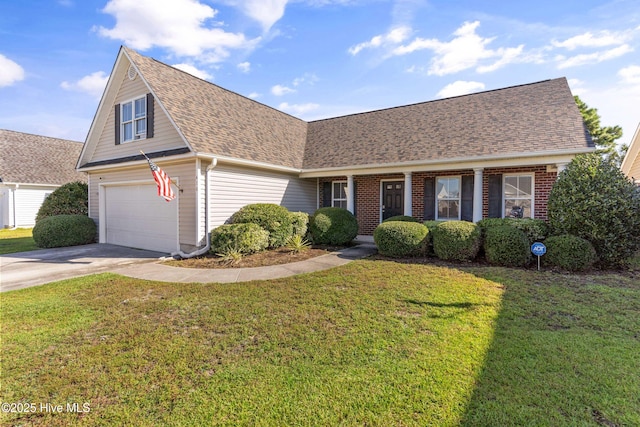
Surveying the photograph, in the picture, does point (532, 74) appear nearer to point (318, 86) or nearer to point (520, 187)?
point (520, 187)

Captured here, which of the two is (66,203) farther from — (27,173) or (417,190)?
(417,190)

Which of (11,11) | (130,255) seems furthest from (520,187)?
(11,11)

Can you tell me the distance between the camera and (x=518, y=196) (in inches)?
403

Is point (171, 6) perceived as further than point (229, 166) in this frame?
No

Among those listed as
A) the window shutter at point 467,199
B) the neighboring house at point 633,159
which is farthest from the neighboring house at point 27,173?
the neighboring house at point 633,159

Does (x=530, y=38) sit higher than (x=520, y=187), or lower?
higher

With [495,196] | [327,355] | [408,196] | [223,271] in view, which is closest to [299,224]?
[223,271]

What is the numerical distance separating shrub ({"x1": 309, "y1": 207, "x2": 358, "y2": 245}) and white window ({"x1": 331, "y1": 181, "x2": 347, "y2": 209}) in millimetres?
2648

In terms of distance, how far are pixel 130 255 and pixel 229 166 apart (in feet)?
13.9

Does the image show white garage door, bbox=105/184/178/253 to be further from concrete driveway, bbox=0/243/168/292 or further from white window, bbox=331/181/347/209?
white window, bbox=331/181/347/209

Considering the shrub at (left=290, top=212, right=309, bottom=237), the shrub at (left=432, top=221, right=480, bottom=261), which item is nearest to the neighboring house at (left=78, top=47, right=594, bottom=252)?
the shrub at (left=290, top=212, right=309, bottom=237)

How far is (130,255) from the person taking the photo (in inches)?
378

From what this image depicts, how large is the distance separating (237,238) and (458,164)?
Answer: 304 inches

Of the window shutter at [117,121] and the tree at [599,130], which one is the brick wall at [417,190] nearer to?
the window shutter at [117,121]
